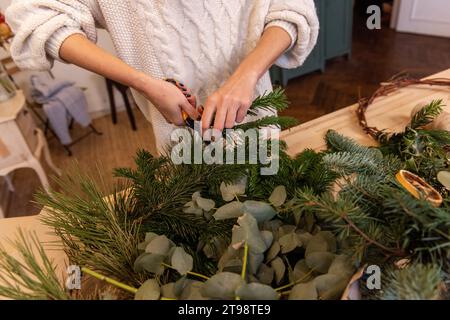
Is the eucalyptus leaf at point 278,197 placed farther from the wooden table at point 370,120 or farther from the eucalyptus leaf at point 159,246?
the wooden table at point 370,120

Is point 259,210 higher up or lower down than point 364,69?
higher up

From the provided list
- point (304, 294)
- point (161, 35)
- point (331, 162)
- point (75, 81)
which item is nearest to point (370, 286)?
point (304, 294)

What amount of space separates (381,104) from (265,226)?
1.90ft

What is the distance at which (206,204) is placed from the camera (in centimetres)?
41

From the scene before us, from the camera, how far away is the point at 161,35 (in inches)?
25.0

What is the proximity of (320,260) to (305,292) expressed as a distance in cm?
5

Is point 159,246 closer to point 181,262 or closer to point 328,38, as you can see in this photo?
point 181,262

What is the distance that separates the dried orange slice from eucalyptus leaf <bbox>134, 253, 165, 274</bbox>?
0.88 ft

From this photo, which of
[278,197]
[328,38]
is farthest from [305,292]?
[328,38]

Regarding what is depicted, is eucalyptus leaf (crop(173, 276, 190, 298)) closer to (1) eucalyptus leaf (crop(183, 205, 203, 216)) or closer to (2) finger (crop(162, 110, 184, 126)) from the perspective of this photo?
(1) eucalyptus leaf (crop(183, 205, 203, 216))

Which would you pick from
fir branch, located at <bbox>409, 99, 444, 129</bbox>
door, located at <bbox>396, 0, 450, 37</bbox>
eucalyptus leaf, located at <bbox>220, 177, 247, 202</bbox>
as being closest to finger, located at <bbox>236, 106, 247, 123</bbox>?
eucalyptus leaf, located at <bbox>220, 177, 247, 202</bbox>

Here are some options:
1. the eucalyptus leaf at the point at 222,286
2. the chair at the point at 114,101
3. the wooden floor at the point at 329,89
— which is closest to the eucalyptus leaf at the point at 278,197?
the eucalyptus leaf at the point at 222,286

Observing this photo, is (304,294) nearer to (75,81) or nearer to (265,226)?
(265,226)

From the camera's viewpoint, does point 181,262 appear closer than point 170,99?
Yes
